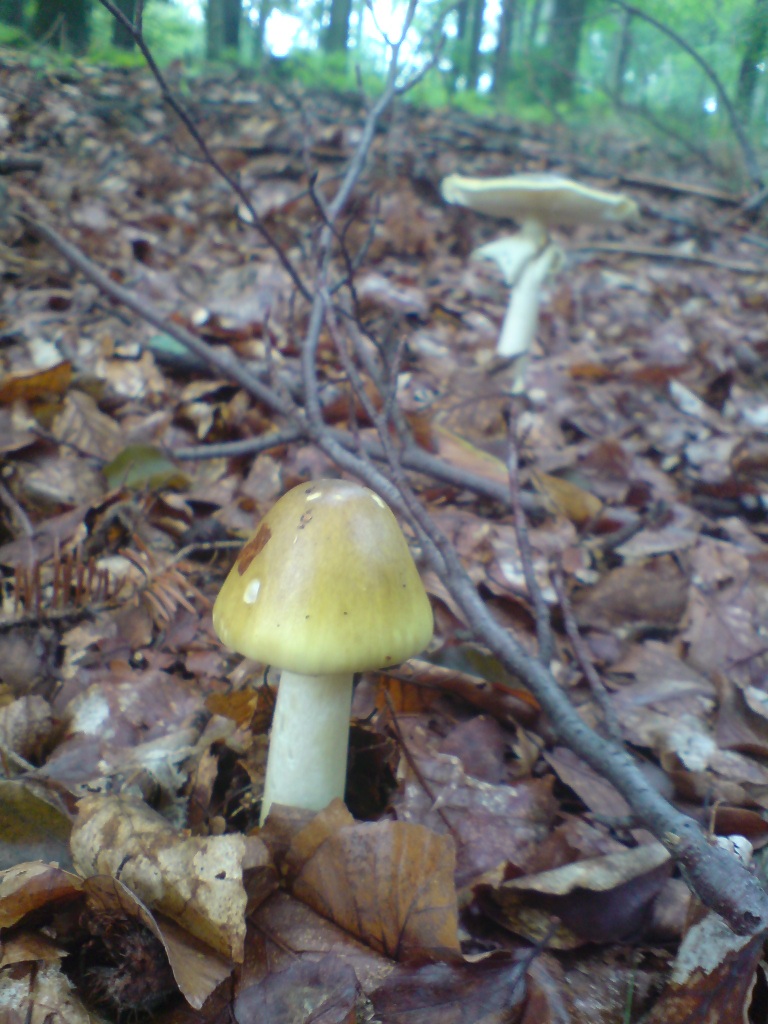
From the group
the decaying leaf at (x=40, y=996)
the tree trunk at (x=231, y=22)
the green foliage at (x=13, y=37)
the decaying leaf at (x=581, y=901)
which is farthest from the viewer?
the tree trunk at (x=231, y=22)

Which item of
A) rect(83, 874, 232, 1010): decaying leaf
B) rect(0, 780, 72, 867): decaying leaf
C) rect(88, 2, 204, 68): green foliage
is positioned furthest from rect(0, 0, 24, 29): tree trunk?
rect(83, 874, 232, 1010): decaying leaf

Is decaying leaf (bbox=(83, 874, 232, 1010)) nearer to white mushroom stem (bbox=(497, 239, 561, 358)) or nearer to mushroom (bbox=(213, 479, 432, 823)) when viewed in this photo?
mushroom (bbox=(213, 479, 432, 823))

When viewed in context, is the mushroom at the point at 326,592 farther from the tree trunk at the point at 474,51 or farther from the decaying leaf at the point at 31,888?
the tree trunk at the point at 474,51

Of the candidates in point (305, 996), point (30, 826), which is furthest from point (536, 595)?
point (30, 826)

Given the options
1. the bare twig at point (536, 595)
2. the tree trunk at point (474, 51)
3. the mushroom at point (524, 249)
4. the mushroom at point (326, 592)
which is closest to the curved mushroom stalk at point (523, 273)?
the mushroom at point (524, 249)

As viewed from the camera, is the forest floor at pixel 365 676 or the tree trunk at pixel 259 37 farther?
the tree trunk at pixel 259 37

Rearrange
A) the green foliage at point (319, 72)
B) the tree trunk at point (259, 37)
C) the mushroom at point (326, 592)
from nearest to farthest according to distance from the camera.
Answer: the mushroom at point (326, 592) → the tree trunk at point (259, 37) → the green foliage at point (319, 72)

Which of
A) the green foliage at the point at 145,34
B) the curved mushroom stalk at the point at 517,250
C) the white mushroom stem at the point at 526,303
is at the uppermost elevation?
the green foliage at the point at 145,34

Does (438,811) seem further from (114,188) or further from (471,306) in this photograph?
(114,188)
